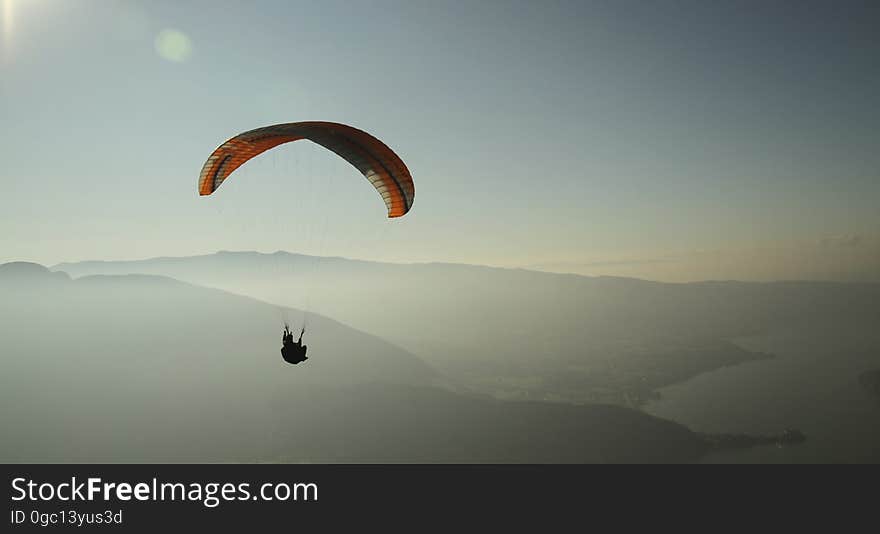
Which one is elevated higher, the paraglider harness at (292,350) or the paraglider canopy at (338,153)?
the paraglider canopy at (338,153)
